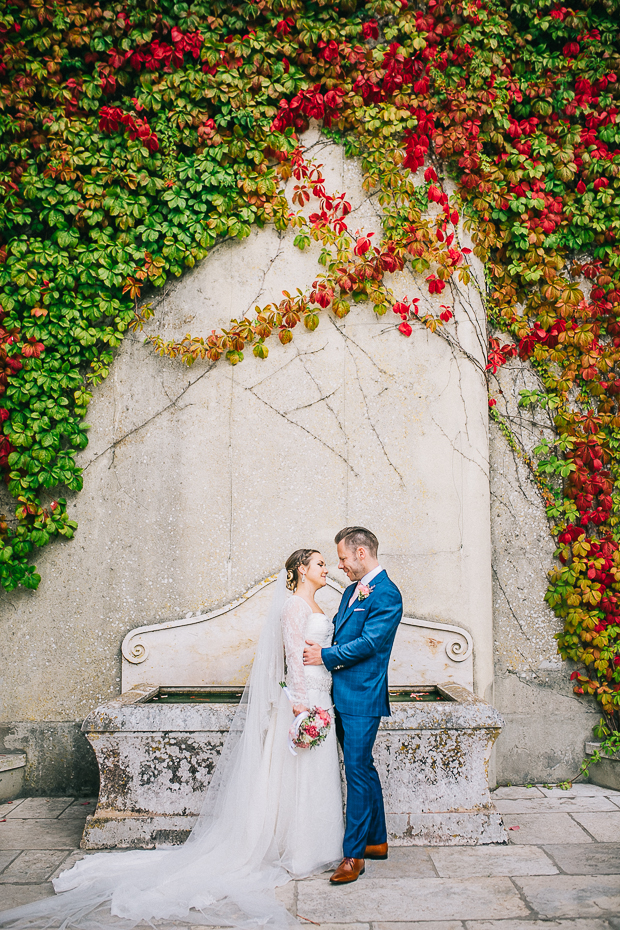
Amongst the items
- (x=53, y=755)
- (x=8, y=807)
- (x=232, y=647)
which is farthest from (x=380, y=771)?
(x=8, y=807)

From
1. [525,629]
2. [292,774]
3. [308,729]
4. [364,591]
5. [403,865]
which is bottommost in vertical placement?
[403,865]

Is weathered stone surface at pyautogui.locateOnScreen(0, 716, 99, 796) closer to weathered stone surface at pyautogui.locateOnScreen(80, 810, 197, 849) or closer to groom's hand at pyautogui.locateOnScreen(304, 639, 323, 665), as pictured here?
weathered stone surface at pyautogui.locateOnScreen(80, 810, 197, 849)

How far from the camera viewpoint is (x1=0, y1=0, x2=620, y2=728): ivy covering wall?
16.6ft

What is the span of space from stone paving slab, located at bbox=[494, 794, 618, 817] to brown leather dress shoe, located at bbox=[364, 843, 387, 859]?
124 cm

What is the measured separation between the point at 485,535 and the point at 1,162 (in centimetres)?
492

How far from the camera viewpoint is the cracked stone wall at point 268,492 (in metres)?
5.03

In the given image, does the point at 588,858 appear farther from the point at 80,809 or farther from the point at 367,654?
the point at 80,809

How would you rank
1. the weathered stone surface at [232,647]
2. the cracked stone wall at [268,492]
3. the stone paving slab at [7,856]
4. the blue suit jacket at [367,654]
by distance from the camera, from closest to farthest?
the blue suit jacket at [367,654] < the stone paving slab at [7,856] < the weathered stone surface at [232,647] < the cracked stone wall at [268,492]

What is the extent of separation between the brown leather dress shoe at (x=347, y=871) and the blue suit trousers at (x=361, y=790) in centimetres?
3

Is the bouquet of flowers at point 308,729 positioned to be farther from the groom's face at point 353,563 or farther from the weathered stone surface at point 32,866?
the weathered stone surface at point 32,866

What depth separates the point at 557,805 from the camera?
14.9ft

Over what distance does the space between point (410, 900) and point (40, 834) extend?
242cm

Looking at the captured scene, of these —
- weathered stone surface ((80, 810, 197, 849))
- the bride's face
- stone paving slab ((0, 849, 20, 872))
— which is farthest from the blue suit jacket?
stone paving slab ((0, 849, 20, 872))

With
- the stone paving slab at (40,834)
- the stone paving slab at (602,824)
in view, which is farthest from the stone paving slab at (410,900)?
the stone paving slab at (40,834)
